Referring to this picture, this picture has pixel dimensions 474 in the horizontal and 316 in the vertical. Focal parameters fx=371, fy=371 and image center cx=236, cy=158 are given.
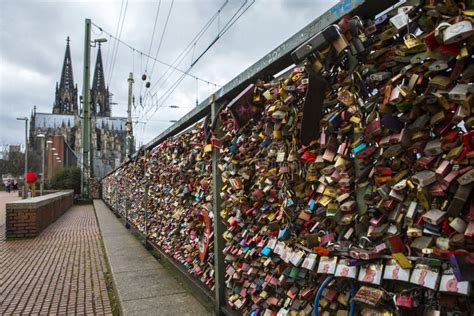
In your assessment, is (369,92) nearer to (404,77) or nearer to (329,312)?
(404,77)

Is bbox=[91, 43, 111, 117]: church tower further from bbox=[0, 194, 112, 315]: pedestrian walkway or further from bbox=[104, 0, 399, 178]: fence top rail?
bbox=[104, 0, 399, 178]: fence top rail

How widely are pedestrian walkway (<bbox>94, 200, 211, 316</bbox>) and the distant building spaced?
6714 centimetres

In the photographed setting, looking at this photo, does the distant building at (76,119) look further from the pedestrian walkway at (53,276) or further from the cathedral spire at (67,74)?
the pedestrian walkway at (53,276)

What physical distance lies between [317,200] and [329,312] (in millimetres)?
494

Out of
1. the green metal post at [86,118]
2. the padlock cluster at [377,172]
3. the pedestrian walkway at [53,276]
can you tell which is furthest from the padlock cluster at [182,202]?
the green metal post at [86,118]

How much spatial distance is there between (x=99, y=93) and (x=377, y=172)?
7773 centimetres

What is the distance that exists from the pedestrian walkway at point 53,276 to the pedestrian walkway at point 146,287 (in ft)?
1.06

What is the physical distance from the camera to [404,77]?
4.15 ft

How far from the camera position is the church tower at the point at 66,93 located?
255 ft

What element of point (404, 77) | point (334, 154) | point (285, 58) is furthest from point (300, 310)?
point (285, 58)

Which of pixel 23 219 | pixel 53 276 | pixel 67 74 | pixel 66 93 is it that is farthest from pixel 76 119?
pixel 53 276

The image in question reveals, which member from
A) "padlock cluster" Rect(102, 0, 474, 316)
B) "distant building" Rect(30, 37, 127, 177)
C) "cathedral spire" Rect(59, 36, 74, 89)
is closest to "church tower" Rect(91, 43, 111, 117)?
"distant building" Rect(30, 37, 127, 177)

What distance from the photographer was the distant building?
71.5 meters

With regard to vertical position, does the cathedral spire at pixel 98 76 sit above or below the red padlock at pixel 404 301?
above
